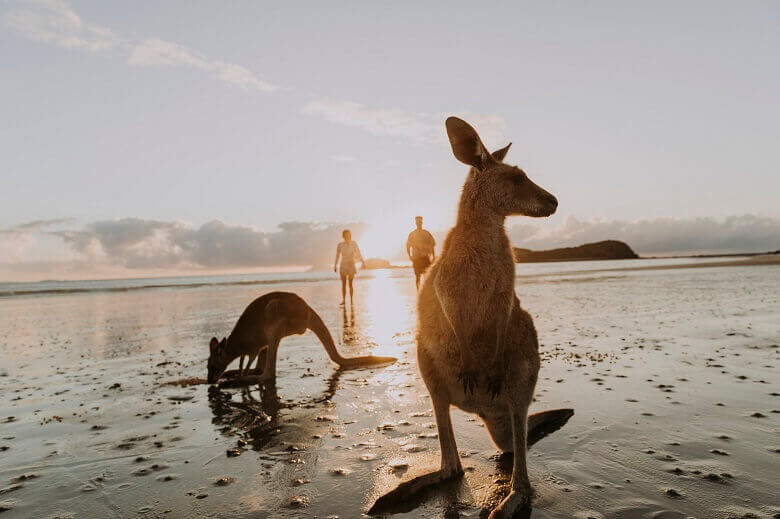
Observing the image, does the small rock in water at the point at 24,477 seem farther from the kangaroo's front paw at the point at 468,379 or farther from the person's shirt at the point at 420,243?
the person's shirt at the point at 420,243

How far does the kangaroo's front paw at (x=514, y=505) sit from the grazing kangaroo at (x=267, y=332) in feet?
14.2

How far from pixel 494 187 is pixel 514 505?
2.04 metres

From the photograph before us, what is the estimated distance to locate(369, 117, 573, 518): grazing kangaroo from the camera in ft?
9.44

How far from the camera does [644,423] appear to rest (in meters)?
4.07

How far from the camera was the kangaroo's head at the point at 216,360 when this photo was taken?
6320mm

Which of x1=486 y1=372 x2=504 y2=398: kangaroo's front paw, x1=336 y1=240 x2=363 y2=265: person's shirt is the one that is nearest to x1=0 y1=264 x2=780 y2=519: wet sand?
x1=486 y1=372 x2=504 y2=398: kangaroo's front paw

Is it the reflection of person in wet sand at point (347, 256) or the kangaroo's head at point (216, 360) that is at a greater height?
the reflection of person in wet sand at point (347, 256)

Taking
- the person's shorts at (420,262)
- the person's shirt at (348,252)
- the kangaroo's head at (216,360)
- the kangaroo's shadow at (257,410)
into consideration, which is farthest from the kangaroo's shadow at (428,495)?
the person's shirt at (348,252)

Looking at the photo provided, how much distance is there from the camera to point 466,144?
3178mm

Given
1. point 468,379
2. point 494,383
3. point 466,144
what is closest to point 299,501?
point 468,379

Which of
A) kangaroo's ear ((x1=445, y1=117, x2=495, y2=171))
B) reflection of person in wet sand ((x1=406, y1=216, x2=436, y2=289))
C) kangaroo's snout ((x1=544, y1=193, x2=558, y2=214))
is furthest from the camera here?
reflection of person in wet sand ((x1=406, y1=216, x2=436, y2=289))

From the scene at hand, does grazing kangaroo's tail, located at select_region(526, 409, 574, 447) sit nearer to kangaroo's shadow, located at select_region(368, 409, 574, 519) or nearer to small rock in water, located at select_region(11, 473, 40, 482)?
kangaroo's shadow, located at select_region(368, 409, 574, 519)

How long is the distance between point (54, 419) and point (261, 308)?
2.67 metres

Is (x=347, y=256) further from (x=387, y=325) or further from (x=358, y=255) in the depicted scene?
(x=387, y=325)
